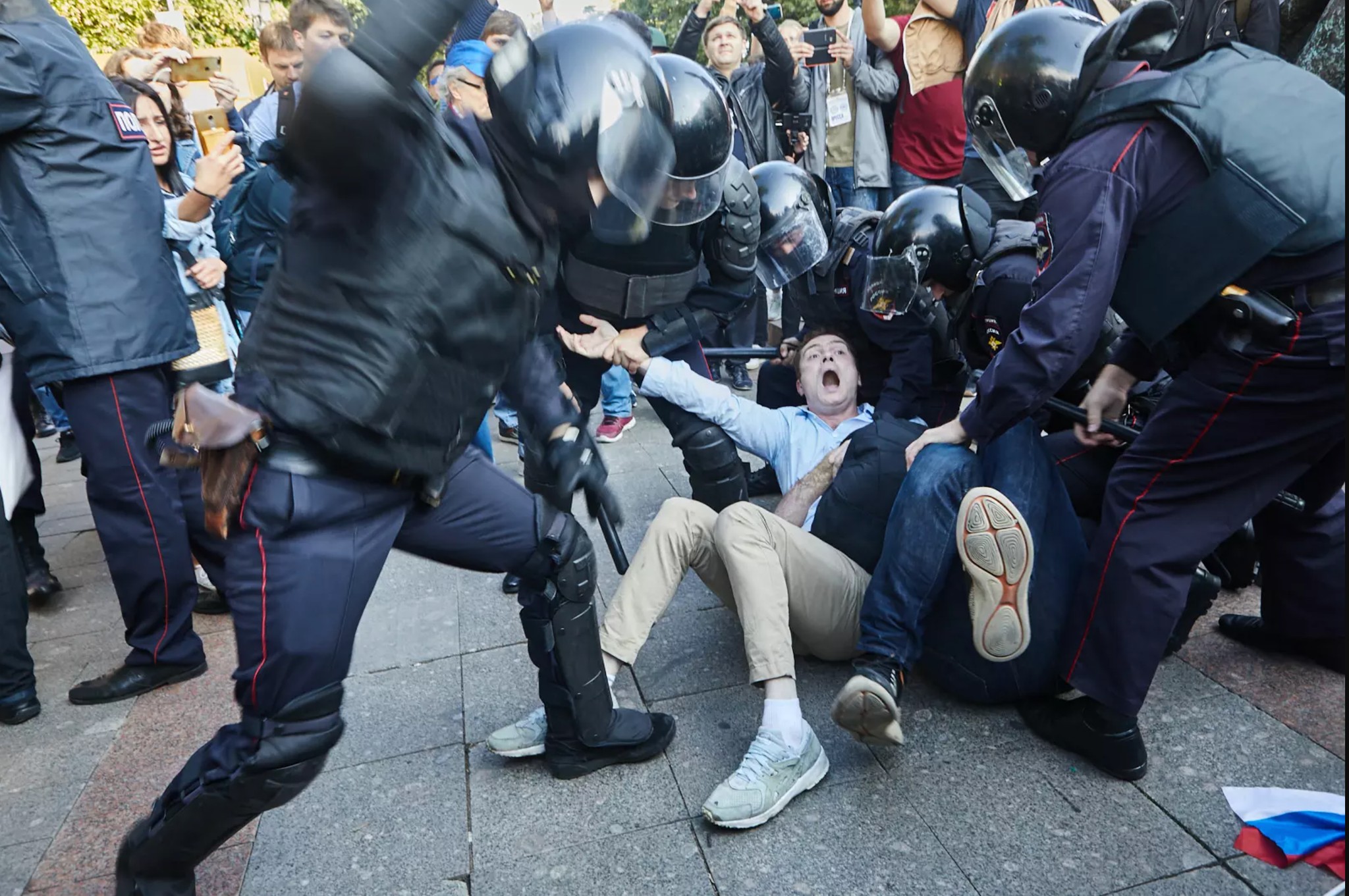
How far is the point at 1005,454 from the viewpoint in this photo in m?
2.49

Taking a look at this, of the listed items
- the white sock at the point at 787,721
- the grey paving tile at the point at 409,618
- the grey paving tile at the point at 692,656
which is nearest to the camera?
the white sock at the point at 787,721

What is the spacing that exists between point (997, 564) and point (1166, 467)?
0.45 m

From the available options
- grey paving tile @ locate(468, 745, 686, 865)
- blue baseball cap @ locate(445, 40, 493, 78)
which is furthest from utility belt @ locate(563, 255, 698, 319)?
grey paving tile @ locate(468, 745, 686, 865)

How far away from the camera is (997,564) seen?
2211mm

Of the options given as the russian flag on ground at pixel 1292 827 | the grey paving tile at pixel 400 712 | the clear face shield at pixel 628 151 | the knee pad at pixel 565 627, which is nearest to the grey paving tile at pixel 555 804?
the knee pad at pixel 565 627

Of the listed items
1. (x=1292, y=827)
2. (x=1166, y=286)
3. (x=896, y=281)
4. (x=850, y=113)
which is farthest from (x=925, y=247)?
(x=850, y=113)

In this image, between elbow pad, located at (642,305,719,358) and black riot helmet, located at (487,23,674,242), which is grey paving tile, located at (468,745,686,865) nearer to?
black riot helmet, located at (487,23,674,242)

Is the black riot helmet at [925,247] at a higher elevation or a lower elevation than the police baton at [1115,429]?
higher

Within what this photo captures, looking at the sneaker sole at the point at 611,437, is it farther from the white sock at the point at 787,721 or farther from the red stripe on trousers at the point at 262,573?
the red stripe on trousers at the point at 262,573

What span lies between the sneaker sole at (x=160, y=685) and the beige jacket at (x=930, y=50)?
4567 millimetres

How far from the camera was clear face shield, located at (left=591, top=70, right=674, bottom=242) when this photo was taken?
1.78 metres

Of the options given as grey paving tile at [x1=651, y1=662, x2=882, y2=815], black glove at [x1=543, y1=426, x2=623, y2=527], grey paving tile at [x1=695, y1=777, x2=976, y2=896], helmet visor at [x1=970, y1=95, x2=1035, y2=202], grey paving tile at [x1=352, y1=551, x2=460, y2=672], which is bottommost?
grey paving tile at [x1=352, y1=551, x2=460, y2=672]

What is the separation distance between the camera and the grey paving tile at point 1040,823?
77.5 inches

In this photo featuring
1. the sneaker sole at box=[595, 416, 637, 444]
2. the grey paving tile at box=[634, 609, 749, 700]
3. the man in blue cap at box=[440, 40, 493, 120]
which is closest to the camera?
the grey paving tile at box=[634, 609, 749, 700]
